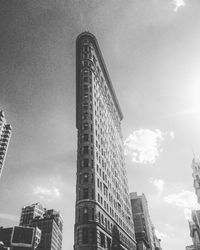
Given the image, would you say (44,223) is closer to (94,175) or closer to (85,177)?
(85,177)

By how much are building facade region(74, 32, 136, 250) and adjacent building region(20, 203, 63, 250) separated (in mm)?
105143

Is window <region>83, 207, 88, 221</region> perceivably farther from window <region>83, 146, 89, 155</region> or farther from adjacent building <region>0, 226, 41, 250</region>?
adjacent building <region>0, 226, 41, 250</region>

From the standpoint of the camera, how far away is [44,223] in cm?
16625

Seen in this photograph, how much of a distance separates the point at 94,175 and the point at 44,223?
13617 cm

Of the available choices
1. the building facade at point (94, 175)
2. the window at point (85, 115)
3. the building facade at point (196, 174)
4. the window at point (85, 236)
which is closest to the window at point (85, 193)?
the building facade at point (94, 175)

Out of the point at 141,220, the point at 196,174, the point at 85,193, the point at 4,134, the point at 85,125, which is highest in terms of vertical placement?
the point at 4,134

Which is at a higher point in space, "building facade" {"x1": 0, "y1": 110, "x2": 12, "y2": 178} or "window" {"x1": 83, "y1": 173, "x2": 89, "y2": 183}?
"building facade" {"x1": 0, "y1": 110, "x2": 12, "y2": 178}

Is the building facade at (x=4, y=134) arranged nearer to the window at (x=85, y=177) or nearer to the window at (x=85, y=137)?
the window at (x=85, y=137)

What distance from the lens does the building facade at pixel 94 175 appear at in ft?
149

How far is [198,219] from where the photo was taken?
5659 inches

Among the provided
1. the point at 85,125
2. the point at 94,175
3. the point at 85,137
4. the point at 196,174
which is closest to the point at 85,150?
the point at 85,137

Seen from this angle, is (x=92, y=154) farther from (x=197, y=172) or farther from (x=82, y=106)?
(x=197, y=172)

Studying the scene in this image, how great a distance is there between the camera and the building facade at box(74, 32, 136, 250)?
149 ft

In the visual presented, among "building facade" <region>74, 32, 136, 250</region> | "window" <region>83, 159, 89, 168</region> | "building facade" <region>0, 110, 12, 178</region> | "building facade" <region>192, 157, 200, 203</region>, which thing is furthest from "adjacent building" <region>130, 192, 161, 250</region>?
"building facade" <region>0, 110, 12, 178</region>
